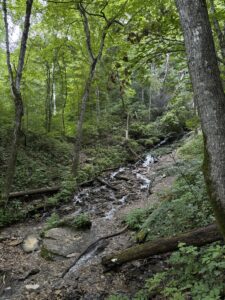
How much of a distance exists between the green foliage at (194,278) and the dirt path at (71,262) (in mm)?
666

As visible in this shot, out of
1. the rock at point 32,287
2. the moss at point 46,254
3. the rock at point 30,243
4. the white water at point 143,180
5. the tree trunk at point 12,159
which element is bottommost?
the rock at point 32,287

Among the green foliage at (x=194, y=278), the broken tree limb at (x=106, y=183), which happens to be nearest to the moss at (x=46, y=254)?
the green foliage at (x=194, y=278)

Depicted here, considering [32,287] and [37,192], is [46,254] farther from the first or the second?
[37,192]

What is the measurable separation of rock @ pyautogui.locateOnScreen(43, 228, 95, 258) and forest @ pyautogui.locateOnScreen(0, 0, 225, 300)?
38 millimetres

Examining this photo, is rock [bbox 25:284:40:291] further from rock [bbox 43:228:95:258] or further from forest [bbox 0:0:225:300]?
rock [bbox 43:228:95:258]

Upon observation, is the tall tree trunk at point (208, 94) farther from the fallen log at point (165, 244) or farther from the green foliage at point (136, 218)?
the green foliage at point (136, 218)

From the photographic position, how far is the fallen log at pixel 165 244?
3.91m

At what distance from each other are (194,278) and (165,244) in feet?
2.73

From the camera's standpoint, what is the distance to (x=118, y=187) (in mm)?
11352

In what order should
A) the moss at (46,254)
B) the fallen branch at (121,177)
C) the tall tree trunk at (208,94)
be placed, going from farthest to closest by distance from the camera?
the fallen branch at (121,177) < the moss at (46,254) < the tall tree trunk at (208,94)

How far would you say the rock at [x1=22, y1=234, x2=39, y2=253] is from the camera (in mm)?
6334

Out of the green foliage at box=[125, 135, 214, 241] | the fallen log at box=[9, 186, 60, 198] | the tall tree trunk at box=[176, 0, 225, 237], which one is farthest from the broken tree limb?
the tall tree trunk at box=[176, 0, 225, 237]

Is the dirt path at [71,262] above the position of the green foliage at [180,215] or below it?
below

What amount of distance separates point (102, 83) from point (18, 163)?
1071 centimetres
